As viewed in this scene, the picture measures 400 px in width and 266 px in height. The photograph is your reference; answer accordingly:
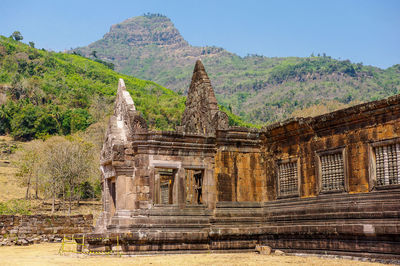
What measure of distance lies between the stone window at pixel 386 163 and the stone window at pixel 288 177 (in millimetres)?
2844

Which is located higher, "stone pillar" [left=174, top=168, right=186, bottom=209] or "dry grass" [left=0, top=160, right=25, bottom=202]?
"dry grass" [left=0, top=160, right=25, bottom=202]

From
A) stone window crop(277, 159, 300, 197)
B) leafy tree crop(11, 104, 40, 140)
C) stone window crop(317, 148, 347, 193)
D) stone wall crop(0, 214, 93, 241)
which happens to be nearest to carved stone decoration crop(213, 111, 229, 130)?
stone window crop(277, 159, 300, 197)

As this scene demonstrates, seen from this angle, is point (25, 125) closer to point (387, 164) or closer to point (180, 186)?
point (180, 186)

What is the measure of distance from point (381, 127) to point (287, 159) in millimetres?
3567

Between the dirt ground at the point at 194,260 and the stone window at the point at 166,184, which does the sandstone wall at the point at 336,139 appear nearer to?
the dirt ground at the point at 194,260

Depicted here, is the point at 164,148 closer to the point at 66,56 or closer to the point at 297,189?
the point at 297,189

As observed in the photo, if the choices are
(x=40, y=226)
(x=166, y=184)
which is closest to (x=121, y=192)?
(x=166, y=184)

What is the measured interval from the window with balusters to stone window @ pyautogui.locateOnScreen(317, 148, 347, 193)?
1.00m

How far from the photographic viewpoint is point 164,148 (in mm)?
15414

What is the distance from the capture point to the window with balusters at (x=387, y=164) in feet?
39.9

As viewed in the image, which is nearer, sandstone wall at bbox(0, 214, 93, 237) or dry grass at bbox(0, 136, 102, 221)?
sandstone wall at bbox(0, 214, 93, 237)

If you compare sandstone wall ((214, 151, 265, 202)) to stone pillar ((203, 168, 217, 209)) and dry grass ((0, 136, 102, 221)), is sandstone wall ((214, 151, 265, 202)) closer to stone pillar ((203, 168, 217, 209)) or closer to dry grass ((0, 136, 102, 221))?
stone pillar ((203, 168, 217, 209))

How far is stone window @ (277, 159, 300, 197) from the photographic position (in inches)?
602

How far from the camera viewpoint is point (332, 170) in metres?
14.0
